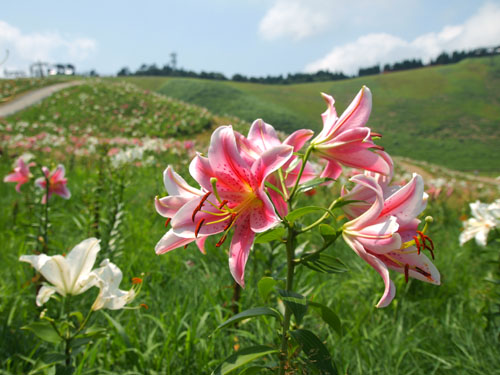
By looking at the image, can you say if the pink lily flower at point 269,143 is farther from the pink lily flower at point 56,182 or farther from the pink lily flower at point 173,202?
the pink lily flower at point 56,182

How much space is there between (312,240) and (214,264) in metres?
1.11

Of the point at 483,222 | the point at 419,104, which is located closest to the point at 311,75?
the point at 419,104

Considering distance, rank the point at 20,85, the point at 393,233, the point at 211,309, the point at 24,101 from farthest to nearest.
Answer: the point at 20,85
the point at 24,101
the point at 211,309
the point at 393,233

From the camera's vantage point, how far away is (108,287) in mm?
1058

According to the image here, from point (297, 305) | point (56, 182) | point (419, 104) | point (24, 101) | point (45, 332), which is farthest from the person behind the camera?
point (419, 104)

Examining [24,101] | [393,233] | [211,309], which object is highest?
[24,101]

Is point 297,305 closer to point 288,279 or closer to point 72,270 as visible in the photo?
point 288,279

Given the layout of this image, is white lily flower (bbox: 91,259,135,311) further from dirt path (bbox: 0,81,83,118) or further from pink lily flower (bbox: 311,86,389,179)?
dirt path (bbox: 0,81,83,118)

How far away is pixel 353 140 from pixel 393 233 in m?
0.19

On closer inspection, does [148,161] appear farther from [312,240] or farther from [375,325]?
[375,325]

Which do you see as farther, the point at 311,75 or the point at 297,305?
the point at 311,75

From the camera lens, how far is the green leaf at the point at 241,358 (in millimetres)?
738

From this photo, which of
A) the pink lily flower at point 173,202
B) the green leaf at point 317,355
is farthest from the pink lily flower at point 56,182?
the green leaf at point 317,355

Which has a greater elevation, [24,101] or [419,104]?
[24,101]
